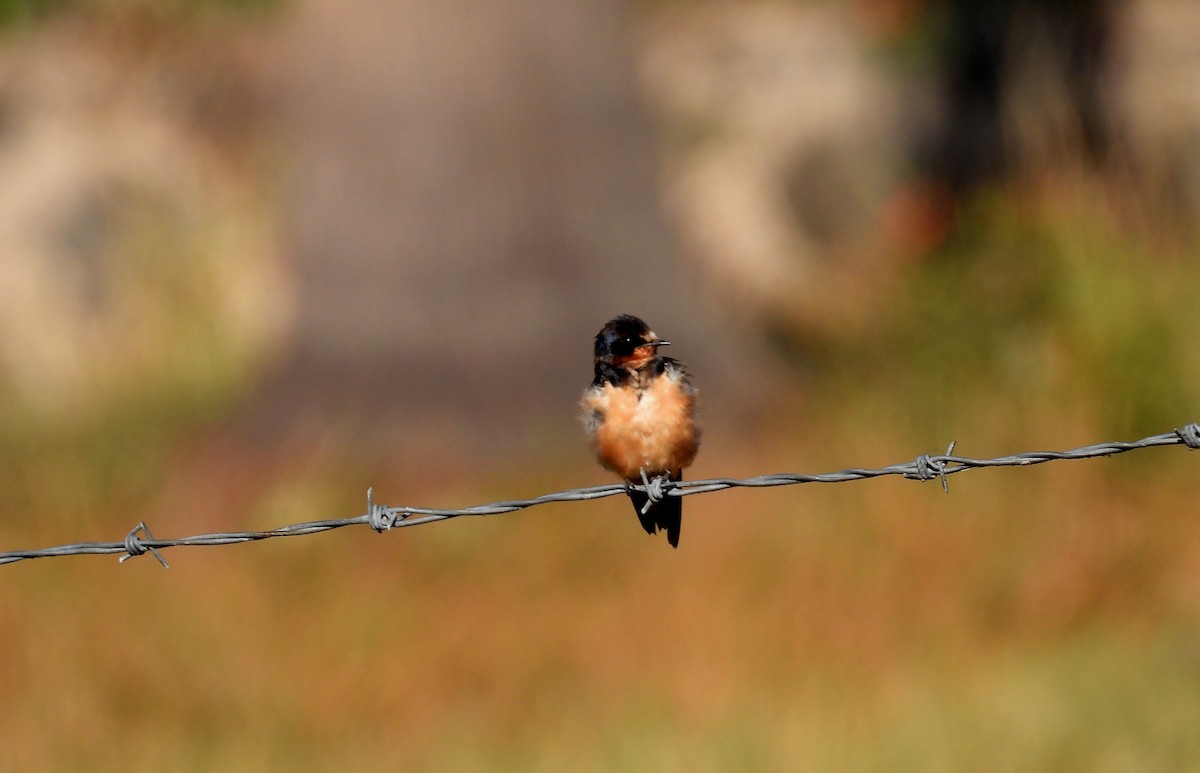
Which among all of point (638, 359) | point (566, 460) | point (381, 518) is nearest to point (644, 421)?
point (638, 359)

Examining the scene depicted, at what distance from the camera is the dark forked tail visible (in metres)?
4.49

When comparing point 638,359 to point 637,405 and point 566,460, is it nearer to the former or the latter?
point 637,405

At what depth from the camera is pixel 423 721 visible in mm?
6543

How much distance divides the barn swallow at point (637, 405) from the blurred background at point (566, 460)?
7.43 feet

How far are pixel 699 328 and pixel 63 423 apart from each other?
3.97 metres

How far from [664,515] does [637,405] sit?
569 millimetres

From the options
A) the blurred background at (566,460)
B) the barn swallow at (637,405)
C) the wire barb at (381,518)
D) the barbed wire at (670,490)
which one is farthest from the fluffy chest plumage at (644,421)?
the blurred background at (566,460)

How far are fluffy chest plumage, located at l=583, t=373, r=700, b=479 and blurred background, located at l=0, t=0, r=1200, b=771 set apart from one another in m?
2.27

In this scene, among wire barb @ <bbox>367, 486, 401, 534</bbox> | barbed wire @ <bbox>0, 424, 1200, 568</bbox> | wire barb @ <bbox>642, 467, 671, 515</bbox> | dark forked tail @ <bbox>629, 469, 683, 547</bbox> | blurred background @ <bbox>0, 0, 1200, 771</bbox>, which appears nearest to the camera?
barbed wire @ <bbox>0, 424, 1200, 568</bbox>

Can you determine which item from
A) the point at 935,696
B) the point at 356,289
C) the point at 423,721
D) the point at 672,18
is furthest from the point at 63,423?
the point at 672,18

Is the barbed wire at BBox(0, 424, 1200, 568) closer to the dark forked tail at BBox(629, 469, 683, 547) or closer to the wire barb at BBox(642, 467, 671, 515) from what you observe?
the wire barb at BBox(642, 467, 671, 515)

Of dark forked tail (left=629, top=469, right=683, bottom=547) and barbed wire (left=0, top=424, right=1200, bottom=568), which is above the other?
dark forked tail (left=629, top=469, right=683, bottom=547)

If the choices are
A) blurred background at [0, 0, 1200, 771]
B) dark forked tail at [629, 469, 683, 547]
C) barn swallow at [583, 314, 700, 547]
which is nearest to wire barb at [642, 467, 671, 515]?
barn swallow at [583, 314, 700, 547]

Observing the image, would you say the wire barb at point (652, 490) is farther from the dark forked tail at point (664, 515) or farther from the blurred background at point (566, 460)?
the blurred background at point (566, 460)
